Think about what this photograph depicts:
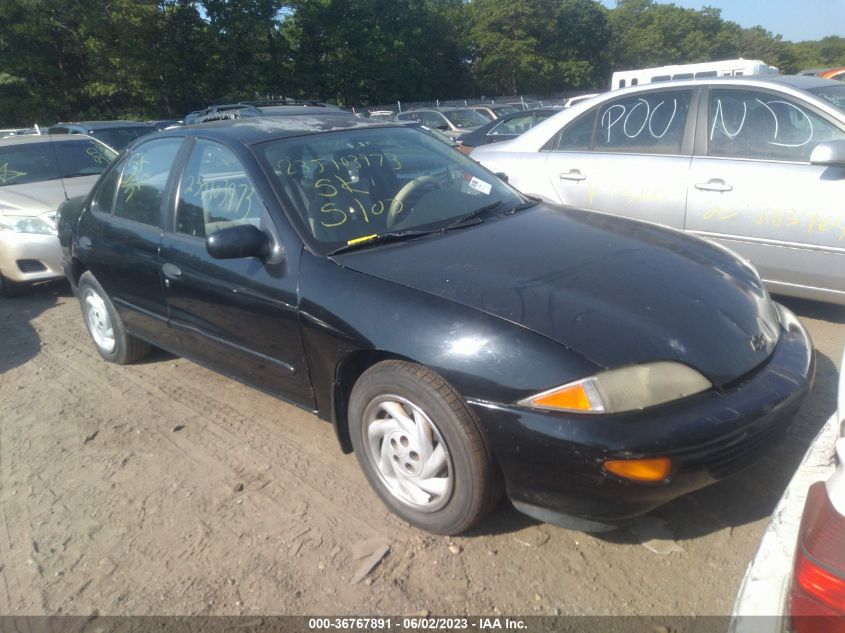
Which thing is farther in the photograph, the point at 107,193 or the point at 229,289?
the point at 107,193

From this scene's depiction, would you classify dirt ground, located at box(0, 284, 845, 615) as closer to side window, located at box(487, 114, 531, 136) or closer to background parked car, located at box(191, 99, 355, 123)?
background parked car, located at box(191, 99, 355, 123)

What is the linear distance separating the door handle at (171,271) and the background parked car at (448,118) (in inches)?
582

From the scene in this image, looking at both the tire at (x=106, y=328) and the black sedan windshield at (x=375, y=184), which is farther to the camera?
the tire at (x=106, y=328)

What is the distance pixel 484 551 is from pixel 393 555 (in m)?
0.35

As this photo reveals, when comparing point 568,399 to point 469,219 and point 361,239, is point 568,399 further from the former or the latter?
point 469,219

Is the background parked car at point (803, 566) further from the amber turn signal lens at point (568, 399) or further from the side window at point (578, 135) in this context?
the side window at point (578, 135)

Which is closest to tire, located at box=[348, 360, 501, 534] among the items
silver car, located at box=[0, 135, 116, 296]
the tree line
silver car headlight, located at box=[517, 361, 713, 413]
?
silver car headlight, located at box=[517, 361, 713, 413]

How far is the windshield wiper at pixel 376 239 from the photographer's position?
280 centimetres

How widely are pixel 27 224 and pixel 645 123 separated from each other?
219 inches

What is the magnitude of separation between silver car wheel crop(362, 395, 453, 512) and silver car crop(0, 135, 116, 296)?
4.87 m

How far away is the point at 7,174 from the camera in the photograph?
6.81 metres

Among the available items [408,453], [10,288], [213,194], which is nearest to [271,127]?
[213,194]

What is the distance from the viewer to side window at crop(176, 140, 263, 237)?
3064 millimetres

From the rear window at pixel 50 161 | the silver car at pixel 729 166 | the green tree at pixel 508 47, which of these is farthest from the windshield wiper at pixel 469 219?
the green tree at pixel 508 47
